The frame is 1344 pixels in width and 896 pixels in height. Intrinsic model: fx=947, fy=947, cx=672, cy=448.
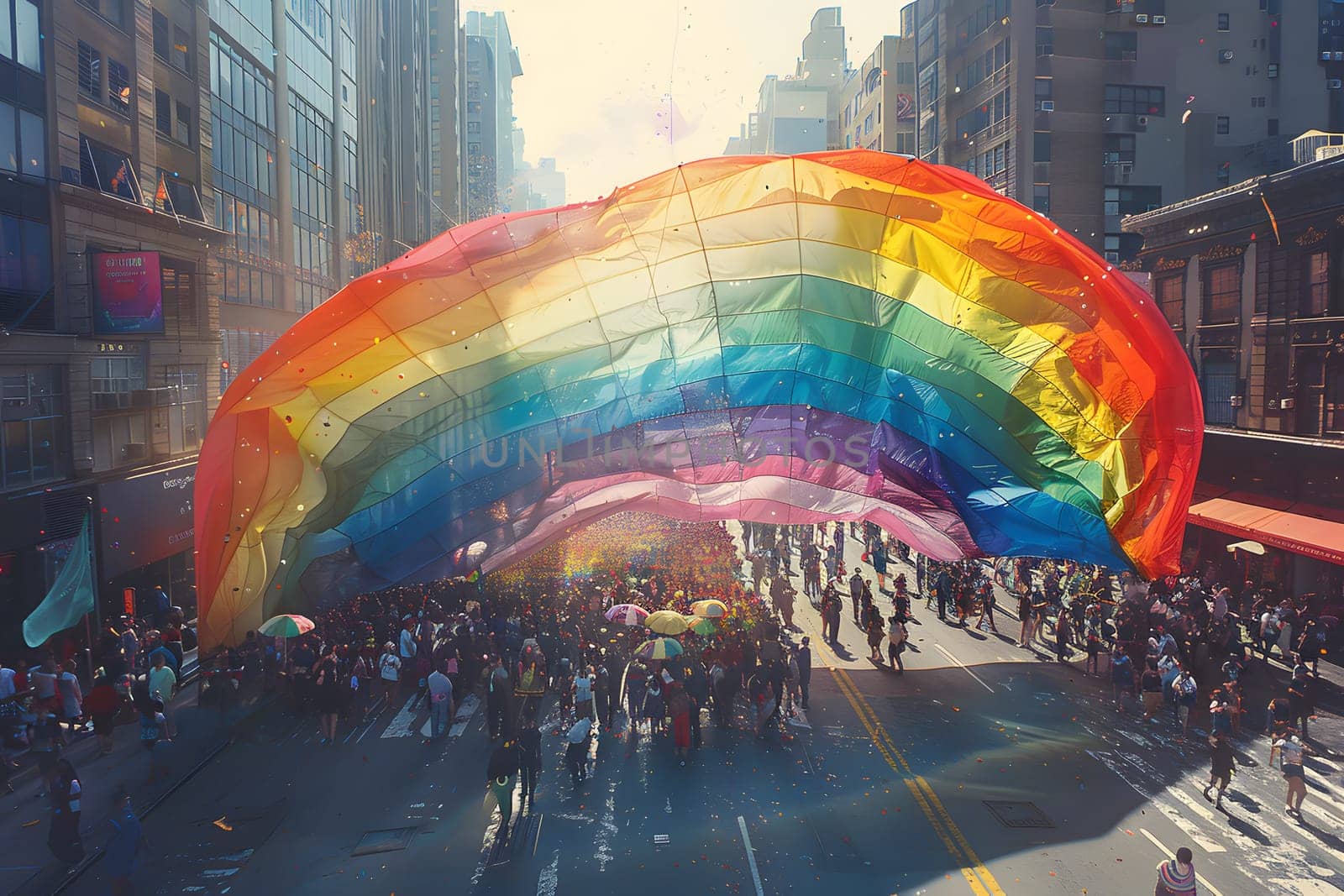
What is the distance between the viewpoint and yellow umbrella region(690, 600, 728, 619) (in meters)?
21.7

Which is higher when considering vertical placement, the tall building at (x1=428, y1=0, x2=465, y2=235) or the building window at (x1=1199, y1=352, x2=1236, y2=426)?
the tall building at (x1=428, y1=0, x2=465, y2=235)

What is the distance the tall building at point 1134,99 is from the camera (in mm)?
48094

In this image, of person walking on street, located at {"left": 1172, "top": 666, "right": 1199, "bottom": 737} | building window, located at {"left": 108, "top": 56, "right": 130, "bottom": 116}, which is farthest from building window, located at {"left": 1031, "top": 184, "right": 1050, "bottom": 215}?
building window, located at {"left": 108, "top": 56, "right": 130, "bottom": 116}

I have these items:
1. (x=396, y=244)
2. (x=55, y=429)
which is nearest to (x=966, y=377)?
(x=55, y=429)

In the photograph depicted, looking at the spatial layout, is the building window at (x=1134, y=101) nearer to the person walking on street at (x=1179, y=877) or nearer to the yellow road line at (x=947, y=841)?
the yellow road line at (x=947, y=841)

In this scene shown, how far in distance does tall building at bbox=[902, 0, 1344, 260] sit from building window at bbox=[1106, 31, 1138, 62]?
0.06m

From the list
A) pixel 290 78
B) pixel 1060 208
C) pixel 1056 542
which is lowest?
pixel 1056 542

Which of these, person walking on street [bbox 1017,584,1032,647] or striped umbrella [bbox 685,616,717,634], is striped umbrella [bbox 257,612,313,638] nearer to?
striped umbrella [bbox 685,616,717,634]

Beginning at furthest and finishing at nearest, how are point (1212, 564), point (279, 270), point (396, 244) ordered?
point (396, 244) → point (279, 270) → point (1212, 564)

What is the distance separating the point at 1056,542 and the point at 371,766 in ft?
41.2

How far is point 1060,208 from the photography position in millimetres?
52344

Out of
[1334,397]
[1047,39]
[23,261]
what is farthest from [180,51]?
[1047,39]

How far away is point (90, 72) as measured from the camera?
84.9ft

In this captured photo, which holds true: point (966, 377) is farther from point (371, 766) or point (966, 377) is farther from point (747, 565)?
point (747, 565)
